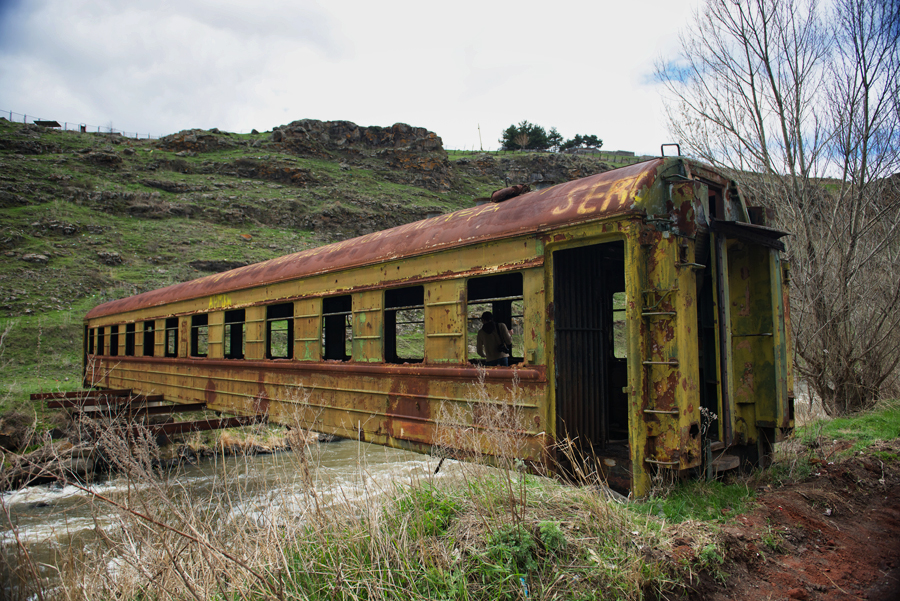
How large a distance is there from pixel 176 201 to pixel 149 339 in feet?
80.4

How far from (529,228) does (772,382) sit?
110 inches

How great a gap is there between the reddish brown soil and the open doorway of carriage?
50.0 inches

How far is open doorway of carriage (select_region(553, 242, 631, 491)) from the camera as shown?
17.3ft

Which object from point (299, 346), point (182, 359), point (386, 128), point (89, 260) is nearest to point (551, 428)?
point (299, 346)

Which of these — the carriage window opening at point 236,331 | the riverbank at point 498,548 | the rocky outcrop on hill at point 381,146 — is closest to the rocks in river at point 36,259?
the carriage window opening at point 236,331

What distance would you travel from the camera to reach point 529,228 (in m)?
4.86

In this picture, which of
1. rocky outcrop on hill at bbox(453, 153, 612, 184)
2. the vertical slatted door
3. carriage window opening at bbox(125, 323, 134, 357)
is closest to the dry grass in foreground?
the vertical slatted door

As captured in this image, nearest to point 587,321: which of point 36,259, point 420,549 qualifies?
point 420,549

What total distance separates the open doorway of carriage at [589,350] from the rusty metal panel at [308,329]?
3.55m

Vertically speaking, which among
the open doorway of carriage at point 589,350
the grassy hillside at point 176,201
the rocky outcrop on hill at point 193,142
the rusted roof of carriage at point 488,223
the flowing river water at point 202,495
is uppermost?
the rocky outcrop on hill at point 193,142

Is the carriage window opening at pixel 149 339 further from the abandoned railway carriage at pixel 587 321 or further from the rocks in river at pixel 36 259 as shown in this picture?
the rocks in river at pixel 36 259

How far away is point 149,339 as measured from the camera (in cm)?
1318

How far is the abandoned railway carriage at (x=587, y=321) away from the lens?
4.18m

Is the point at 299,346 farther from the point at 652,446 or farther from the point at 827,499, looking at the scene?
the point at 827,499
